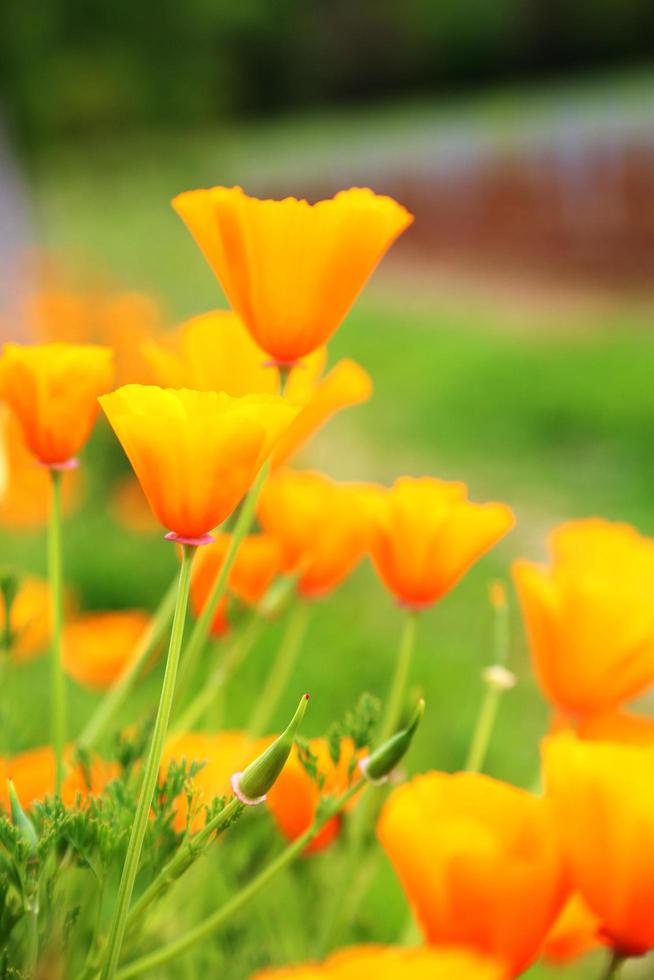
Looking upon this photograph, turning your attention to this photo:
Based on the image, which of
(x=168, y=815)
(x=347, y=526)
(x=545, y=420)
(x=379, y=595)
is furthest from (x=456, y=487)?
(x=545, y=420)

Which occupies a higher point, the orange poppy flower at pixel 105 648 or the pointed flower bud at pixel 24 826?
the pointed flower bud at pixel 24 826

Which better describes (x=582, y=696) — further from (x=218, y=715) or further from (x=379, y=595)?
(x=379, y=595)

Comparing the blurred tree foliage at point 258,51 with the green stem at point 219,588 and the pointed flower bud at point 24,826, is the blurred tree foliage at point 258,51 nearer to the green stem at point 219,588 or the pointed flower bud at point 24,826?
the green stem at point 219,588

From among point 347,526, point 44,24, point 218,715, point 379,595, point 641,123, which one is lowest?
point 379,595

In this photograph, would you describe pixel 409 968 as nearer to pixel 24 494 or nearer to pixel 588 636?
pixel 588 636

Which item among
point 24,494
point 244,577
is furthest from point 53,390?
point 24,494

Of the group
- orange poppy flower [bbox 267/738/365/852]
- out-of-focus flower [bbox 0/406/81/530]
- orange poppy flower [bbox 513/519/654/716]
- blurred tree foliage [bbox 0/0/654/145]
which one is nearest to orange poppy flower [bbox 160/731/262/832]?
orange poppy flower [bbox 267/738/365/852]

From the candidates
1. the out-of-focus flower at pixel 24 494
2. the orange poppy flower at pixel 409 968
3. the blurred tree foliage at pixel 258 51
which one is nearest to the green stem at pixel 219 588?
the orange poppy flower at pixel 409 968
